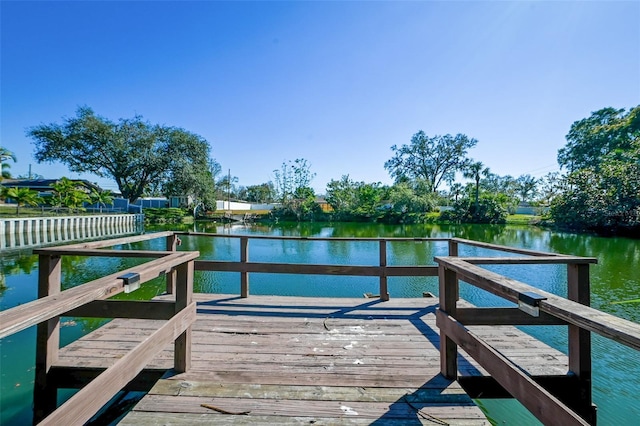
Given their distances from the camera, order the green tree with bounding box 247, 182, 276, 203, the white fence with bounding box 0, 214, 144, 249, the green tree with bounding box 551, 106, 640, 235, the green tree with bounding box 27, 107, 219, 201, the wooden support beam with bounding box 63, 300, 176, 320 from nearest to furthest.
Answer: the wooden support beam with bounding box 63, 300, 176, 320
the white fence with bounding box 0, 214, 144, 249
the green tree with bounding box 551, 106, 640, 235
the green tree with bounding box 27, 107, 219, 201
the green tree with bounding box 247, 182, 276, 203

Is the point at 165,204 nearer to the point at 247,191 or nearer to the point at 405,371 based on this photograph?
the point at 247,191

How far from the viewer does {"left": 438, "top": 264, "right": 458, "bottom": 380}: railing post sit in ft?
6.44

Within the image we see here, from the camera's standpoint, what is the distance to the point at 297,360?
2.29 meters

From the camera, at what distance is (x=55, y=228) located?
670 inches

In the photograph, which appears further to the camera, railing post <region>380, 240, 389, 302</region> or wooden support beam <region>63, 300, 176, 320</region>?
railing post <region>380, 240, 389, 302</region>

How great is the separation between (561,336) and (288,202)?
1153 inches

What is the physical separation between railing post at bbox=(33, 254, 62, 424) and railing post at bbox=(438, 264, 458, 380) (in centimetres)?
263

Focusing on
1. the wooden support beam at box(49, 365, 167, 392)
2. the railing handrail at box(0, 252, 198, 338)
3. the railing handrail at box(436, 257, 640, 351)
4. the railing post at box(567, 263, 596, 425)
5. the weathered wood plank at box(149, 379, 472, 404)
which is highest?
the railing handrail at box(0, 252, 198, 338)

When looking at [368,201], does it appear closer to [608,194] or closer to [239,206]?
[608,194]

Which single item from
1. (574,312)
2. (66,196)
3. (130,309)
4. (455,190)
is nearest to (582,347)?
(574,312)

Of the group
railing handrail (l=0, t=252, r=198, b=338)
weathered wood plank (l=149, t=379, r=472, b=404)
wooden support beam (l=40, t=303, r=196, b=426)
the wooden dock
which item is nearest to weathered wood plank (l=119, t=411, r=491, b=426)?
the wooden dock

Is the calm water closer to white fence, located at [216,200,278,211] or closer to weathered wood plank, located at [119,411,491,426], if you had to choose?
weathered wood plank, located at [119,411,491,426]

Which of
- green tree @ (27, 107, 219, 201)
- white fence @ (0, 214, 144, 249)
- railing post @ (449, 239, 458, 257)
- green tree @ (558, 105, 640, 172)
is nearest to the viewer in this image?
railing post @ (449, 239, 458, 257)

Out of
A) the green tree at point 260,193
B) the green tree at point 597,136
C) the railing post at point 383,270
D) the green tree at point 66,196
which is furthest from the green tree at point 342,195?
the railing post at point 383,270
